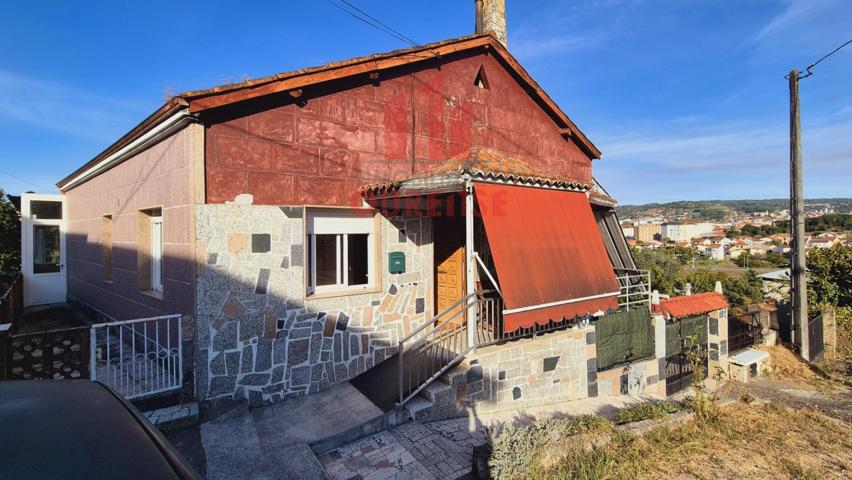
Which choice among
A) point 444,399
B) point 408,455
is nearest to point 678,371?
point 444,399

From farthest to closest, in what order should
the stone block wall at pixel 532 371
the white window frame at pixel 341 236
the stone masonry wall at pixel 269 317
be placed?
the white window frame at pixel 341 236 → the stone block wall at pixel 532 371 → the stone masonry wall at pixel 269 317

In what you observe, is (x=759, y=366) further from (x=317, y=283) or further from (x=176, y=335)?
(x=176, y=335)

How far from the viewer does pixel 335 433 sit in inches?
230

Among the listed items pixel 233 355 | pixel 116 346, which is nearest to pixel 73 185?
pixel 116 346

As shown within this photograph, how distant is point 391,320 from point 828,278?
2211 cm

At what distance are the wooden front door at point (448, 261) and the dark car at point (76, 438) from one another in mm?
7622

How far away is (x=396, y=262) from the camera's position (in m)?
8.32

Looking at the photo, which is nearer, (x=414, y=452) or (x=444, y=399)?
(x=414, y=452)

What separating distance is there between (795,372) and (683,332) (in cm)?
650

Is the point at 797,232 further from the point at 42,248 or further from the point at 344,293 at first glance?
the point at 42,248

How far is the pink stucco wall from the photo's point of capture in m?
6.34

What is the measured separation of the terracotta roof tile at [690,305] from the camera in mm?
11547

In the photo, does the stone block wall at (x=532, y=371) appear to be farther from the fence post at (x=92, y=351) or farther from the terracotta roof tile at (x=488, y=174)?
the fence post at (x=92, y=351)

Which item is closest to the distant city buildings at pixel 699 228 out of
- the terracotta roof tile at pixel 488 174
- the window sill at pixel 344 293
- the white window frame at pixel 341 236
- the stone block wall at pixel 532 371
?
the stone block wall at pixel 532 371
